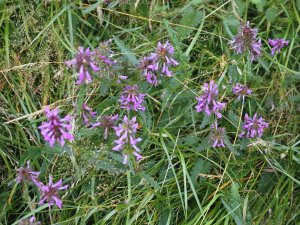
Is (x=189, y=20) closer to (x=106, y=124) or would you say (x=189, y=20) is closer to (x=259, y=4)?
(x=259, y=4)

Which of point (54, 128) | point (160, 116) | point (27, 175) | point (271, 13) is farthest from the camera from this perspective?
point (271, 13)

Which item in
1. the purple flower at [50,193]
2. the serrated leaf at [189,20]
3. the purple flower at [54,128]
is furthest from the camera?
the serrated leaf at [189,20]

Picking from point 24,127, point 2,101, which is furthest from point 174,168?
point 2,101

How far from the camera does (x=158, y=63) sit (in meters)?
1.45

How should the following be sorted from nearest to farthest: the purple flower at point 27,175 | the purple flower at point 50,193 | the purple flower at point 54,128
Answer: the purple flower at point 54,128, the purple flower at point 50,193, the purple flower at point 27,175

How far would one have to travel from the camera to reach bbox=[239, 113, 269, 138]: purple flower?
63.5 inches

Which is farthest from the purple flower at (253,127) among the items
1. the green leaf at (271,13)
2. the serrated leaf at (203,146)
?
the green leaf at (271,13)

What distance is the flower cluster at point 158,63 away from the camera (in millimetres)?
1441

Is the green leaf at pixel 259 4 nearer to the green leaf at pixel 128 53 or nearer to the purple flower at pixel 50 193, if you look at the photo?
the green leaf at pixel 128 53

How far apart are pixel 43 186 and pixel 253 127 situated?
0.66m

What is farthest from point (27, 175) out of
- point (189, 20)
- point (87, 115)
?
point (189, 20)

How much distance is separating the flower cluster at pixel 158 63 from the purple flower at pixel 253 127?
318mm

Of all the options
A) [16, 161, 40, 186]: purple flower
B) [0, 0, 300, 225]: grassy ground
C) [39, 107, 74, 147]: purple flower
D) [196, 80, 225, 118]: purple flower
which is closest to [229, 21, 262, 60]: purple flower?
[0, 0, 300, 225]: grassy ground

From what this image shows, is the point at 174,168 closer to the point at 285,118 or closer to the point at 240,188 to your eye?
the point at 240,188
